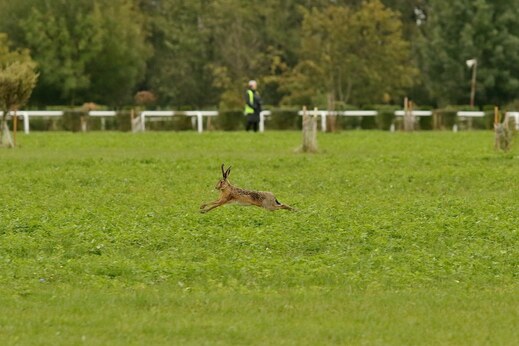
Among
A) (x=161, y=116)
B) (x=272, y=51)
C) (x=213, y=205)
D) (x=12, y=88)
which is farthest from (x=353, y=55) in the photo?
(x=213, y=205)

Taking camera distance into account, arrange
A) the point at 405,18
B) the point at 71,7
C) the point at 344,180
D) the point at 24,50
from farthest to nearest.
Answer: the point at 405,18 → the point at 71,7 → the point at 24,50 → the point at 344,180

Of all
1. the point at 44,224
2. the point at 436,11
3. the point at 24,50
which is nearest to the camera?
the point at 44,224

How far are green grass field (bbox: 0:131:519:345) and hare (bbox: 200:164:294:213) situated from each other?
0.18 meters

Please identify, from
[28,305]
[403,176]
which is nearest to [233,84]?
[403,176]

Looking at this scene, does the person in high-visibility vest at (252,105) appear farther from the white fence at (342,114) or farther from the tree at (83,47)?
the tree at (83,47)

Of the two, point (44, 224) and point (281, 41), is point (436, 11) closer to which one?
point (281, 41)

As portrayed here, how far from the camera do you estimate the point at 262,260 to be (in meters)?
15.2

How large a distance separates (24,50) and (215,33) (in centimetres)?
1534

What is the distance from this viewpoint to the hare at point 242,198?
19766 mm

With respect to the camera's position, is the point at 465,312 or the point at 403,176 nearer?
the point at 465,312

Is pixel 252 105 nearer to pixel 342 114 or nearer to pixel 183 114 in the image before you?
pixel 183 114

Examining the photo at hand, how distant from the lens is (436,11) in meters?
81.6

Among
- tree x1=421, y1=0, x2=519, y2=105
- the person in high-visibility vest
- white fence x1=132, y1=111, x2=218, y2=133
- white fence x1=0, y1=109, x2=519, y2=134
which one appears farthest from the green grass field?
tree x1=421, y1=0, x2=519, y2=105

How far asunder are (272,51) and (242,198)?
63743 mm
